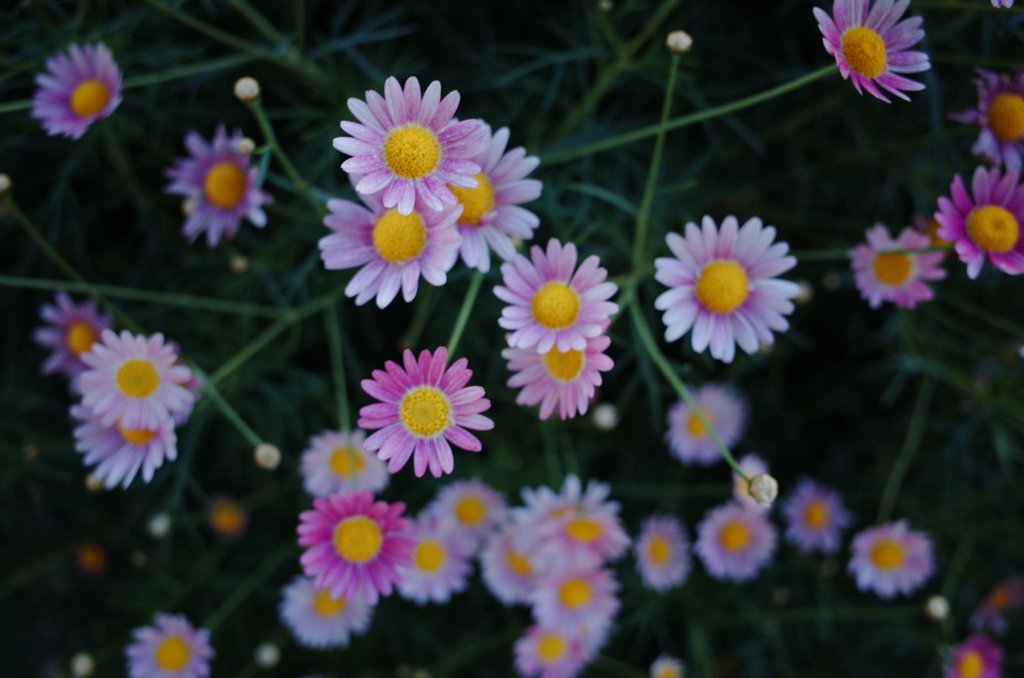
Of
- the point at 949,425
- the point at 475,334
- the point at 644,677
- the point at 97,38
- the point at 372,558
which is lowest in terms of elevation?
the point at 644,677

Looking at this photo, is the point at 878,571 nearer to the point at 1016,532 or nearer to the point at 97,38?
the point at 1016,532

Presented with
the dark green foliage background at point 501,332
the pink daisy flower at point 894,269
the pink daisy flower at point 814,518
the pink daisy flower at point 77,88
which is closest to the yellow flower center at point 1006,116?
the dark green foliage background at point 501,332

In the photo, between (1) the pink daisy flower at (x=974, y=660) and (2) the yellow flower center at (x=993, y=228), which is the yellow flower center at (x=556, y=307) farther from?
(1) the pink daisy flower at (x=974, y=660)

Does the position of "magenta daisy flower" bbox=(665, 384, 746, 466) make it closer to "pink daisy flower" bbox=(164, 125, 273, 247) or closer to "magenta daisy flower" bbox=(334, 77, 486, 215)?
"magenta daisy flower" bbox=(334, 77, 486, 215)

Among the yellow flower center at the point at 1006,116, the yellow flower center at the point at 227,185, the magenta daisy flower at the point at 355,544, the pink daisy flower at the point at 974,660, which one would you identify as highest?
the yellow flower center at the point at 227,185

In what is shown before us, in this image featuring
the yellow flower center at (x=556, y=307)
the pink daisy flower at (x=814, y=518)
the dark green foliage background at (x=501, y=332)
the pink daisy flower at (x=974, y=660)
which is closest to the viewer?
the yellow flower center at (x=556, y=307)

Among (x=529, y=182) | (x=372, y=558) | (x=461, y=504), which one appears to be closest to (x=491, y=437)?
(x=461, y=504)

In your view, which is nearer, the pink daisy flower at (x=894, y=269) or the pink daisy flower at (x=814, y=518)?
the pink daisy flower at (x=894, y=269)
